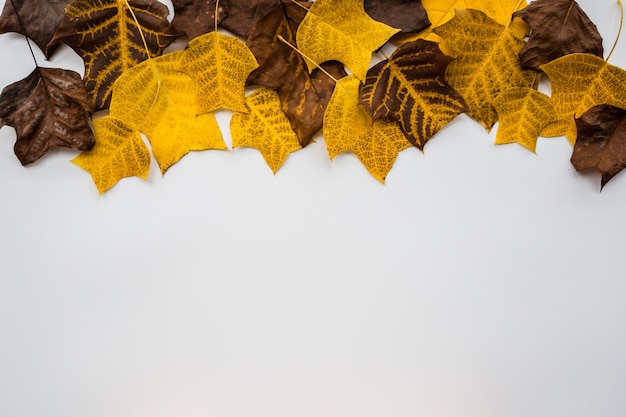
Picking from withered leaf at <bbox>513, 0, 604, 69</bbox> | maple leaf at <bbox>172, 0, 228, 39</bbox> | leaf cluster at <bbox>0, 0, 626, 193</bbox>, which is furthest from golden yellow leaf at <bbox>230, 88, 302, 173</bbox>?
withered leaf at <bbox>513, 0, 604, 69</bbox>

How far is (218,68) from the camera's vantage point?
0.90 metres

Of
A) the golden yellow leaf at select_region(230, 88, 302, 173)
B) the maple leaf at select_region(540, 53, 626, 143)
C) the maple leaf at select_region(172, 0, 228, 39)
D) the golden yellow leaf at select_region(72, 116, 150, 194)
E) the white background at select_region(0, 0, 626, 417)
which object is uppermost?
the maple leaf at select_region(172, 0, 228, 39)

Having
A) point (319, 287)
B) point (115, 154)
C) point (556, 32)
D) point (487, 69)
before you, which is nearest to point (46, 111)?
point (115, 154)

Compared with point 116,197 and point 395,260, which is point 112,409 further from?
point 395,260

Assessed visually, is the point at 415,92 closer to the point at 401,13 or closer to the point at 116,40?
the point at 401,13

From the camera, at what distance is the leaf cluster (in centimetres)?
90

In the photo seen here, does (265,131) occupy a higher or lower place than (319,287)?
higher

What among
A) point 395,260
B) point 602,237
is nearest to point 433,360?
point 395,260

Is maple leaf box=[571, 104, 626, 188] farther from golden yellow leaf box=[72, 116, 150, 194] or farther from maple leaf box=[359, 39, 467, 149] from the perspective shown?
golden yellow leaf box=[72, 116, 150, 194]

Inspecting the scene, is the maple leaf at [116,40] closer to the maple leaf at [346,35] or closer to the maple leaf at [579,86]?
the maple leaf at [346,35]

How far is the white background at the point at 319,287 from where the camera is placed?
0.90 metres

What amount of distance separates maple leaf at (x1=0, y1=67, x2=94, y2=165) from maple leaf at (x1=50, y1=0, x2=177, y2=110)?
0.09 feet

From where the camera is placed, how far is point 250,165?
922 millimetres

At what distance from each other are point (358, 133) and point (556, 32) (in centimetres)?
32
